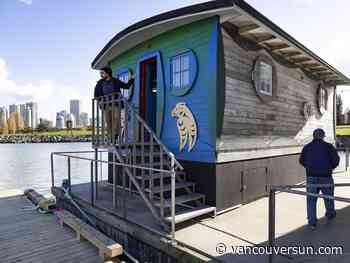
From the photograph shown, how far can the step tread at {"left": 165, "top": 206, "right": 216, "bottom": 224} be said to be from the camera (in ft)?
13.7

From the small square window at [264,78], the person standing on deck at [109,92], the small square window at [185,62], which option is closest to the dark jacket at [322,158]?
the small square window at [264,78]

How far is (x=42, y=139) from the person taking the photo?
288 feet

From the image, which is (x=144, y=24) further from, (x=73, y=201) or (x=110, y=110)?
(x=73, y=201)

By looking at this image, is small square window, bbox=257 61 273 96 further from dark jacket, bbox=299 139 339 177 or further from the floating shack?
dark jacket, bbox=299 139 339 177

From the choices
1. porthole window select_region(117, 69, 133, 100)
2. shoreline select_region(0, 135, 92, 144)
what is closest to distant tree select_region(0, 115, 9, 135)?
shoreline select_region(0, 135, 92, 144)

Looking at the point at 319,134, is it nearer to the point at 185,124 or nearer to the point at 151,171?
the point at 185,124

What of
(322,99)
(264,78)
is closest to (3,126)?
(322,99)

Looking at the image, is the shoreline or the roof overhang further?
the shoreline

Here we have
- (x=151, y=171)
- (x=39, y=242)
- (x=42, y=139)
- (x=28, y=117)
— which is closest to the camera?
(x=151, y=171)

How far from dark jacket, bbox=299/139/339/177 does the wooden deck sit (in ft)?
12.5

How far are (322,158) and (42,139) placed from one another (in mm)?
95507

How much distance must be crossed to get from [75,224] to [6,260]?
1.25 meters

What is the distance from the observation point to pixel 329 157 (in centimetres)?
418

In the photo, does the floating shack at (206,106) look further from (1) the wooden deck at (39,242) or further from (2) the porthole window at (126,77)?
(1) the wooden deck at (39,242)
